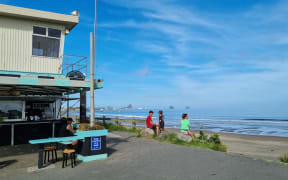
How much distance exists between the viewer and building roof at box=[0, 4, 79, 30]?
33.6 feet

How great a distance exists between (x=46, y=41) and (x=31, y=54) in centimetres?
91

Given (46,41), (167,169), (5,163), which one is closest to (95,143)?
(167,169)

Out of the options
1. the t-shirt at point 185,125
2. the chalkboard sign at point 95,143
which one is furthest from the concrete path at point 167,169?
the t-shirt at point 185,125

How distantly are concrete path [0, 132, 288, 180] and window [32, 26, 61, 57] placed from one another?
503 centimetres

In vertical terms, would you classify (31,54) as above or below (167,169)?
above

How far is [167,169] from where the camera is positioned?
6664 mm

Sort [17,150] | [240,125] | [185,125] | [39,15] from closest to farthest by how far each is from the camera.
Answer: [17,150] < [39,15] < [185,125] < [240,125]

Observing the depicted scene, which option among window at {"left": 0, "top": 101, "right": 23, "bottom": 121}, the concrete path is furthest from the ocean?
window at {"left": 0, "top": 101, "right": 23, "bottom": 121}

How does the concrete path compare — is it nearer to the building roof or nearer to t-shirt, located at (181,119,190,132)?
t-shirt, located at (181,119,190,132)

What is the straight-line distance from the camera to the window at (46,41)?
11.0 meters

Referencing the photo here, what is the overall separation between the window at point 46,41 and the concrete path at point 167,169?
5.03 meters

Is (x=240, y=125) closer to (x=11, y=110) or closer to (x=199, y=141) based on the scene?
(x=199, y=141)

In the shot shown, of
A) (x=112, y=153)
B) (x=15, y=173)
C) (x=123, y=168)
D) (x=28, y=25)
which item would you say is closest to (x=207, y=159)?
(x=123, y=168)

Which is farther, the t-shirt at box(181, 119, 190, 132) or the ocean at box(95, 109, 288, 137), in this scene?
the ocean at box(95, 109, 288, 137)
